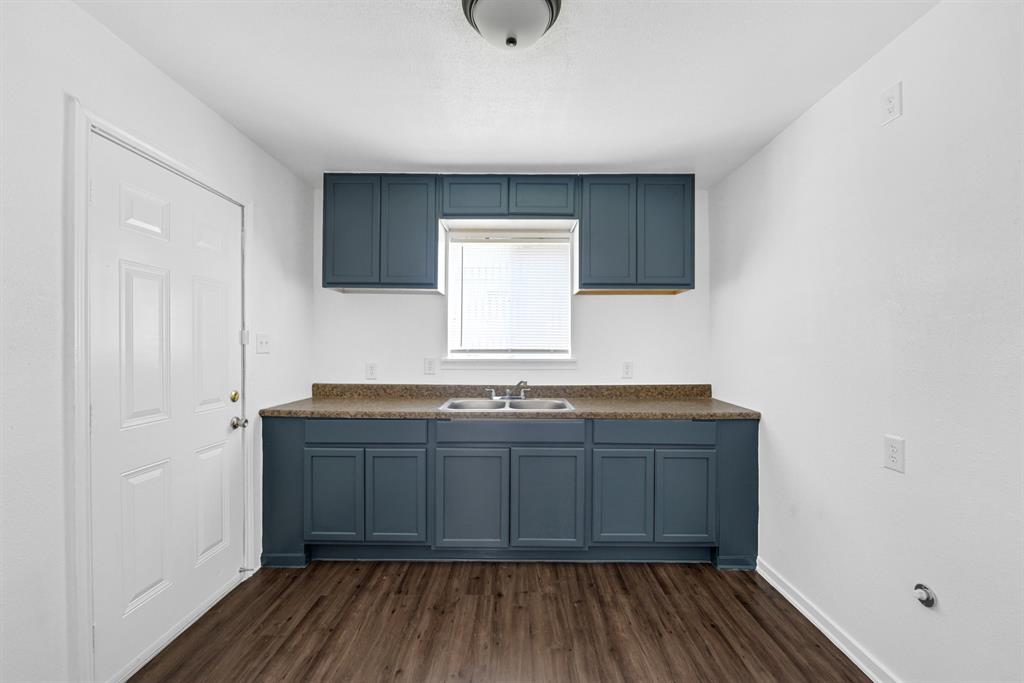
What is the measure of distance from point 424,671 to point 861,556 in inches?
72.0

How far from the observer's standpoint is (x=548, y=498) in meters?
2.67

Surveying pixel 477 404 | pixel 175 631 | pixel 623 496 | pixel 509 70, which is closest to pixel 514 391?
pixel 477 404

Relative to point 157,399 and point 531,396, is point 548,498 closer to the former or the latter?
point 531,396

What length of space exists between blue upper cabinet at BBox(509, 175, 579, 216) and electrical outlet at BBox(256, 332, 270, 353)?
170cm

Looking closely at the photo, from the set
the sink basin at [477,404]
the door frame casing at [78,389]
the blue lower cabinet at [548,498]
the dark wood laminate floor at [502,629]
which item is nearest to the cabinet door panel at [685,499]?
the dark wood laminate floor at [502,629]

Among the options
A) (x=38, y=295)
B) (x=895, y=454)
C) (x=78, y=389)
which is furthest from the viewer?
(x=895, y=454)

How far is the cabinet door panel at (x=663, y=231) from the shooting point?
Answer: 9.87 feet

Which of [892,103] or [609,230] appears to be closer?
[892,103]

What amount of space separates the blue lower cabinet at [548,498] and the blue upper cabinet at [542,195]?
154cm

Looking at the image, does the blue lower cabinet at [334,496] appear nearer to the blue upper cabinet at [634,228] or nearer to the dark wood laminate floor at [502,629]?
the dark wood laminate floor at [502,629]

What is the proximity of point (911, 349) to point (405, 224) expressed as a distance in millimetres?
2672

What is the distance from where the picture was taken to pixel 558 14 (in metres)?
1.53

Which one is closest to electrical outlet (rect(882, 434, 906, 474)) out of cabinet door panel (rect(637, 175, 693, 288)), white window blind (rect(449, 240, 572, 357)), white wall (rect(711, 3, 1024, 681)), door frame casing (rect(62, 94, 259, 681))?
white wall (rect(711, 3, 1024, 681))

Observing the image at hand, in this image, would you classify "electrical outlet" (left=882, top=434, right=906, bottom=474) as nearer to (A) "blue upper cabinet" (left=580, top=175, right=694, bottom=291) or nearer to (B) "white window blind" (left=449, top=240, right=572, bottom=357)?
(A) "blue upper cabinet" (left=580, top=175, right=694, bottom=291)
